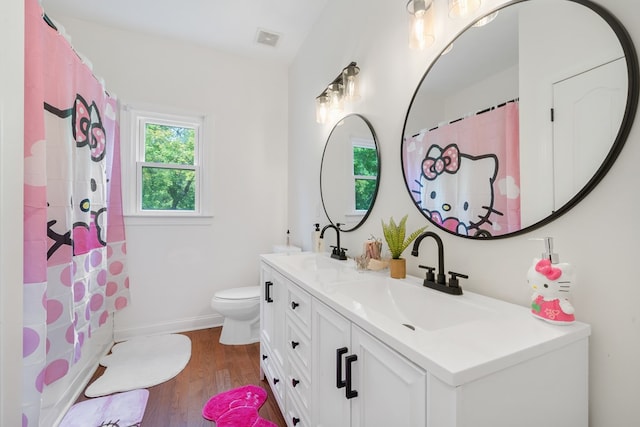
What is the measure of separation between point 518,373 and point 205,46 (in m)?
3.25

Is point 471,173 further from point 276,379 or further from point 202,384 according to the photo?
point 202,384

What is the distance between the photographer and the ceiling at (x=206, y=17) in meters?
2.16

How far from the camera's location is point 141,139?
2.59 metres

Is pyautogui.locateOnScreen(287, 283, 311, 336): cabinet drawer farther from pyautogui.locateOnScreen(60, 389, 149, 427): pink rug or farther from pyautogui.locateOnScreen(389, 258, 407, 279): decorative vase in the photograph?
pyautogui.locateOnScreen(60, 389, 149, 427): pink rug

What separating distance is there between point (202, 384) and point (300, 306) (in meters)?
1.17

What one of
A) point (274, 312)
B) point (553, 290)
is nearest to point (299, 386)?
point (274, 312)

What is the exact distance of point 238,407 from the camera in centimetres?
160

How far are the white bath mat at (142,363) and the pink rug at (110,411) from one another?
80mm

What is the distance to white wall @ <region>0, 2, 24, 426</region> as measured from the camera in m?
0.79

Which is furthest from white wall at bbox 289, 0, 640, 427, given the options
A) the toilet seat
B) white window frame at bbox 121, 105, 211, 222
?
white window frame at bbox 121, 105, 211, 222

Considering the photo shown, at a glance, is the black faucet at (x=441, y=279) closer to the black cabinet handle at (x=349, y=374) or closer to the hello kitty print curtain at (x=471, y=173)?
the hello kitty print curtain at (x=471, y=173)

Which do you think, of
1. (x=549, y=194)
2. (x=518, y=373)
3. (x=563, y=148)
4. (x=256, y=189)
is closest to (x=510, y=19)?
(x=563, y=148)

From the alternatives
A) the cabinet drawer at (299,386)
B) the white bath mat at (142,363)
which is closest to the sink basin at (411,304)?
the cabinet drawer at (299,386)

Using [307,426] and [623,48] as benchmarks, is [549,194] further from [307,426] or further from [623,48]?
[307,426]
